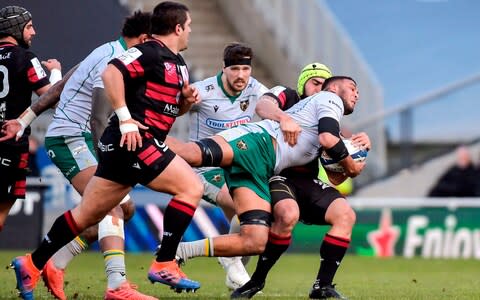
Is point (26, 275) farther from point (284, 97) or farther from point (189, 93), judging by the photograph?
point (284, 97)

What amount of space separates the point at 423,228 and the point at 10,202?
991 centimetres

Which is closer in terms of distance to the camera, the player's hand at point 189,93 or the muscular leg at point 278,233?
the player's hand at point 189,93

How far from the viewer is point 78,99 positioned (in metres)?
9.48

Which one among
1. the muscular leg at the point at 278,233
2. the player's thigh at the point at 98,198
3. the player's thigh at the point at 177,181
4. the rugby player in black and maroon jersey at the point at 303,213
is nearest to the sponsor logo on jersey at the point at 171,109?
the player's thigh at the point at 177,181

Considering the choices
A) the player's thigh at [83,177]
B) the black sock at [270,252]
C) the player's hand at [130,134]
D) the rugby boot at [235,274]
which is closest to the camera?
the player's hand at [130,134]

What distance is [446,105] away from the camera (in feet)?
68.5

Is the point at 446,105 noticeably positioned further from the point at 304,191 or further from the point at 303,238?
the point at 304,191

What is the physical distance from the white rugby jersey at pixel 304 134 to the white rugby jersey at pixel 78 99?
1414 millimetres

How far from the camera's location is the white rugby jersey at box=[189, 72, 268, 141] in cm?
1084

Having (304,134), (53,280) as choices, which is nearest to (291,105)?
(304,134)

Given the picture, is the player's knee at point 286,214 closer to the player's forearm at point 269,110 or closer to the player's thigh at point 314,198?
the player's thigh at point 314,198

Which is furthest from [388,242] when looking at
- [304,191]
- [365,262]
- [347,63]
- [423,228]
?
[304,191]

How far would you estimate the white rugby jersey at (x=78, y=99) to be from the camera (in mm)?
9320

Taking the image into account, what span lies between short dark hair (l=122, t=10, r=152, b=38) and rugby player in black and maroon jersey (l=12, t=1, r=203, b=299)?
2.72 ft
